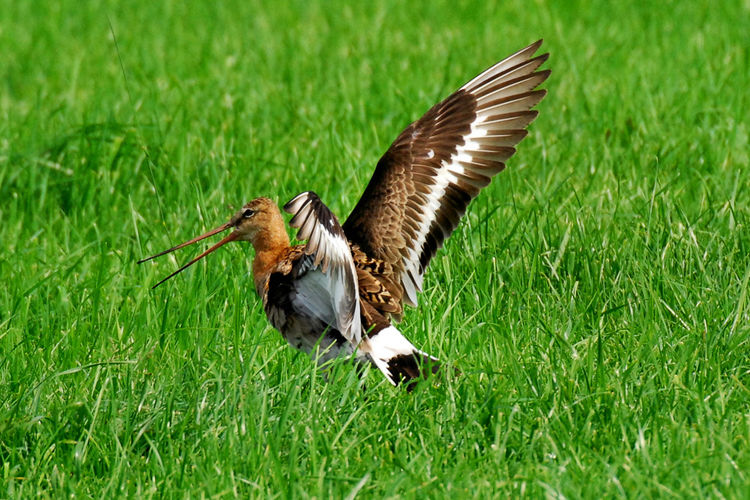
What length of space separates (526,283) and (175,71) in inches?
168

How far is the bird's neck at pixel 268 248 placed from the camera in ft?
14.2

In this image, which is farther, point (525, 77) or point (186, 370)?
point (525, 77)

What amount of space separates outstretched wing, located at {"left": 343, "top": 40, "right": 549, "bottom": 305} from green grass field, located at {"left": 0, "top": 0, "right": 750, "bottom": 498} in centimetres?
28

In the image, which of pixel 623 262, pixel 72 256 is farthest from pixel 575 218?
pixel 72 256

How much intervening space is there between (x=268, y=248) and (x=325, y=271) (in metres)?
0.69

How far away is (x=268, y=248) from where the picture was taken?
4.36 meters

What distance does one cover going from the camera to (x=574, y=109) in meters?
7.06

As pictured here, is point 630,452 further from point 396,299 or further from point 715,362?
point 396,299

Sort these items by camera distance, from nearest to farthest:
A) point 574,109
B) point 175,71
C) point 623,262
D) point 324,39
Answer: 1. point 623,262
2. point 574,109
3. point 175,71
4. point 324,39

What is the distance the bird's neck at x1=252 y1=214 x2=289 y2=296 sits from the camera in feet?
14.2

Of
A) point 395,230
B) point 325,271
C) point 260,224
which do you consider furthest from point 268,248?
point 325,271

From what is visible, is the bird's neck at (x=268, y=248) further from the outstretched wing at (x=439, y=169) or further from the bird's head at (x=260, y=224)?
the outstretched wing at (x=439, y=169)

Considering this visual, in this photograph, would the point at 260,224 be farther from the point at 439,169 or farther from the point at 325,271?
the point at 439,169

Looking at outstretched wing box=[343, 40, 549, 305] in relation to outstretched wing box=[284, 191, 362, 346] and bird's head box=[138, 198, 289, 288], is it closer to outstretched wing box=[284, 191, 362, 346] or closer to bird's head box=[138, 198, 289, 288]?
bird's head box=[138, 198, 289, 288]
